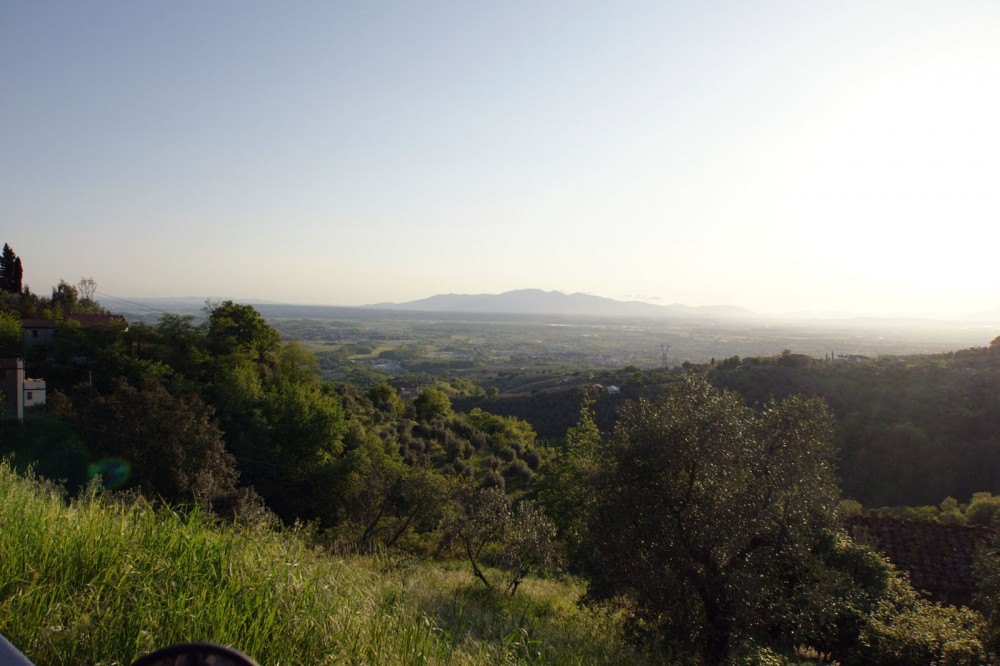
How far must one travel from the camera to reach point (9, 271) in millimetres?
36812

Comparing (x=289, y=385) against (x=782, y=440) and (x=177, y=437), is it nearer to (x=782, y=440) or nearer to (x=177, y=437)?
(x=177, y=437)

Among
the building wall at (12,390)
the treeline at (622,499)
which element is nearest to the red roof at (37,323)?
the treeline at (622,499)

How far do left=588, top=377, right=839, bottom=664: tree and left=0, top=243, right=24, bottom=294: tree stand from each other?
46225mm

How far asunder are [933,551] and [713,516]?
8564 mm

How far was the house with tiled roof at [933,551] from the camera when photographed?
11.1 meters

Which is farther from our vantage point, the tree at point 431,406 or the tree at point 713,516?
the tree at point 431,406

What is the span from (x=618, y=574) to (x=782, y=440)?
3514 millimetres

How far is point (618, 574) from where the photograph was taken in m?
8.26

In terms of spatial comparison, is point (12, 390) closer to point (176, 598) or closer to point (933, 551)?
point (176, 598)

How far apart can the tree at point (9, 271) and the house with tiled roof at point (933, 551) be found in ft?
165

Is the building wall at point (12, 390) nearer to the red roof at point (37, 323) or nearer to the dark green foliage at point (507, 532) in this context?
the red roof at point (37, 323)

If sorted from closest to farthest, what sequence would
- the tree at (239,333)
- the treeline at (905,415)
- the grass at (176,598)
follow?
1. the grass at (176,598)
2. the treeline at (905,415)
3. the tree at (239,333)

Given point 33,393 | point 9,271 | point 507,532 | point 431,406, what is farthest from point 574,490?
point 9,271

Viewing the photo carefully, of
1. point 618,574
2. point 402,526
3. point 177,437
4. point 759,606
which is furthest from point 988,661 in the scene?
point 177,437
